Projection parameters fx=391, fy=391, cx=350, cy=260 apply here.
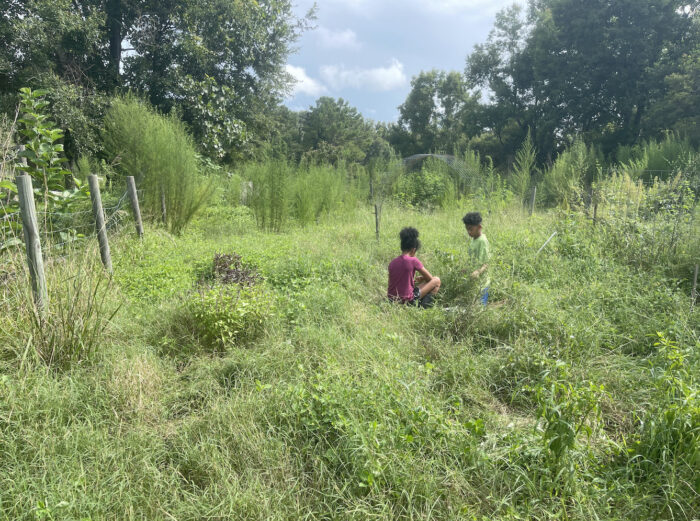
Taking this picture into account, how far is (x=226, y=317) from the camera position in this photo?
3029 mm

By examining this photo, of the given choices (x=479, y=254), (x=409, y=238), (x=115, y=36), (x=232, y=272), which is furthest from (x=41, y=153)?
(x=115, y=36)

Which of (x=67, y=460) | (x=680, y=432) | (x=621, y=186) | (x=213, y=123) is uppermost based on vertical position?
(x=213, y=123)

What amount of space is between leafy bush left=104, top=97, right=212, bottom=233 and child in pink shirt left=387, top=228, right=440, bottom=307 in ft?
14.8

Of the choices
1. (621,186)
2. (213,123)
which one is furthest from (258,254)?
(213,123)

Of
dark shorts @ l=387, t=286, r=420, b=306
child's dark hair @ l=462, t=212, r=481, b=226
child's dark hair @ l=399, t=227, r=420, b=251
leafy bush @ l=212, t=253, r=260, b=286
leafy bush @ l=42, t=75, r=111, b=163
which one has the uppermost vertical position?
leafy bush @ l=42, t=75, r=111, b=163

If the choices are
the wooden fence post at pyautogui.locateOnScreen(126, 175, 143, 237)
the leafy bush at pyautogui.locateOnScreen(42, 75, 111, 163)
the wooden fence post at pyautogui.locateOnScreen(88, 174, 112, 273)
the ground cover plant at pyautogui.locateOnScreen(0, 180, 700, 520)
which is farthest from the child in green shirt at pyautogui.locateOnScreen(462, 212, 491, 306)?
the leafy bush at pyautogui.locateOnScreen(42, 75, 111, 163)

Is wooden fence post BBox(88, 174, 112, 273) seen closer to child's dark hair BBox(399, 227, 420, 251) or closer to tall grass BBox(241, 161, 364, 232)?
child's dark hair BBox(399, 227, 420, 251)

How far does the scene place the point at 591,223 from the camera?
5.65 meters

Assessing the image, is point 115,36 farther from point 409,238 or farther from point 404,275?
point 404,275

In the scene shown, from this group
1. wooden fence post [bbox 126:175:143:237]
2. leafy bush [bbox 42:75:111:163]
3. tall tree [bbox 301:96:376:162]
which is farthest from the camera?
tall tree [bbox 301:96:376:162]

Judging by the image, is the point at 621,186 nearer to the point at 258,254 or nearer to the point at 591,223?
the point at 591,223

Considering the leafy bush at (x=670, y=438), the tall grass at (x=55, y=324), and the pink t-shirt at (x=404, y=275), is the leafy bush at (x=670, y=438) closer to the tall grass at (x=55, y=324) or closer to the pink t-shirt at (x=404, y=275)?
the pink t-shirt at (x=404, y=275)

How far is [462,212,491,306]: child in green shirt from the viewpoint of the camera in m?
3.69

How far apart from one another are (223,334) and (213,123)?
944 cm
